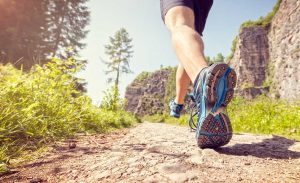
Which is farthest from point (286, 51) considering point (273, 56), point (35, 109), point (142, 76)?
point (142, 76)

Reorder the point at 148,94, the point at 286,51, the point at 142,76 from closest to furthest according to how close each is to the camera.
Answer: the point at 286,51 → the point at 148,94 → the point at 142,76

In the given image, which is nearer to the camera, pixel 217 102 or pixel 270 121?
pixel 217 102

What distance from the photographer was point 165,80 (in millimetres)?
43562

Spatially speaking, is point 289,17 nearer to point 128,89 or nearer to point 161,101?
point 161,101

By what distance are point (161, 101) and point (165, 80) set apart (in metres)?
4.68

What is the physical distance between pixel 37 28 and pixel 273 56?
22427 millimetres

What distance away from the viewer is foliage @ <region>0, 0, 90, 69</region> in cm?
1409

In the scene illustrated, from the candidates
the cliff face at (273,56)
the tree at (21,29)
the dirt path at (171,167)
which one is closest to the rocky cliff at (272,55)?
the cliff face at (273,56)

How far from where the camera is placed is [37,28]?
16.1m

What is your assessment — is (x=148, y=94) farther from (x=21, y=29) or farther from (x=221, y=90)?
(x=221, y=90)

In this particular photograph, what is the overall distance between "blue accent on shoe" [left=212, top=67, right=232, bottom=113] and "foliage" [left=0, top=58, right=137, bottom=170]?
3.96ft

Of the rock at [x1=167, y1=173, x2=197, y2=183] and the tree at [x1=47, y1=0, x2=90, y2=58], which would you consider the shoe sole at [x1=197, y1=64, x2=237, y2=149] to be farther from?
the tree at [x1=47, y1=0, x2=90, y2=58]

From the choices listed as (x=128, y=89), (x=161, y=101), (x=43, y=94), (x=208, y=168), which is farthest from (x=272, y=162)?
(x=128, y=89)

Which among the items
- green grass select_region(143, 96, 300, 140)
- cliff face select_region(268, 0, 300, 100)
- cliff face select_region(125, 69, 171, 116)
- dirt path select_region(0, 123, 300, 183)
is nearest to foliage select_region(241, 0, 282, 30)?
cliff face select_region(268, 0, 300, 100)
